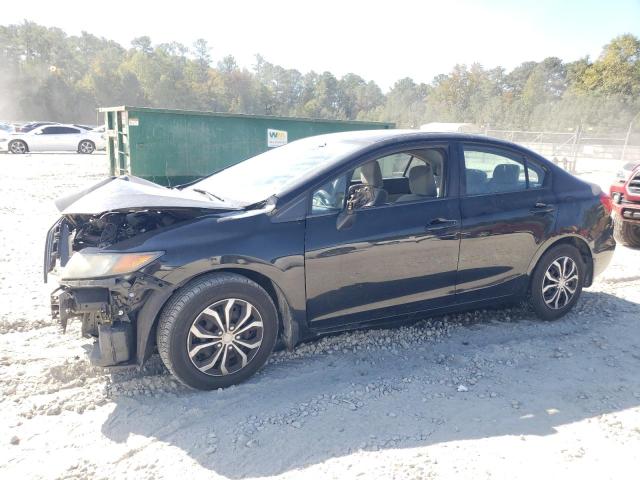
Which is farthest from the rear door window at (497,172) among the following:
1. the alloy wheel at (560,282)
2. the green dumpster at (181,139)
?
the green dumpster at (181,139)

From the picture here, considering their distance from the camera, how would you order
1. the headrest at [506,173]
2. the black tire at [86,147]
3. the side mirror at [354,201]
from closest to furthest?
→ the side mirror at [354,201]
the headrest at [506,173]
the black tire at [86,147]

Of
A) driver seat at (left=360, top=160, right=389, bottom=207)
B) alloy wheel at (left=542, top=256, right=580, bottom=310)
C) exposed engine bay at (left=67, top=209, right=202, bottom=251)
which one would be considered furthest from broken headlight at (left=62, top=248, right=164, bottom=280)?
alloy wheel at (left=542, top=256, right=580, bottom=310)

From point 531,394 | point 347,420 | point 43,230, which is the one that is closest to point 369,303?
point 347,420

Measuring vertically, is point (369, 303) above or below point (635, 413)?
above

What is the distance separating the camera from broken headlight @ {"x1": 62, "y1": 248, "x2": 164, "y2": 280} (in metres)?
3.09

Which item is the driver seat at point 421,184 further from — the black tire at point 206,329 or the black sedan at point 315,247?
the black tire at point 206,329

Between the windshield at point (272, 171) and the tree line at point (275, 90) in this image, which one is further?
the tree line at point (275, 90)

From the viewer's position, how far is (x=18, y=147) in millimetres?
25203

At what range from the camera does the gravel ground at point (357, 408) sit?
271 cm

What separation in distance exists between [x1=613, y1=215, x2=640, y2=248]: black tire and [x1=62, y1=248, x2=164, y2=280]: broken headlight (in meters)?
7.45

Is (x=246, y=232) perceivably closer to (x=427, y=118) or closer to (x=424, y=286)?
(x=424, y=286)

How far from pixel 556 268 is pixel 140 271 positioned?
357cm

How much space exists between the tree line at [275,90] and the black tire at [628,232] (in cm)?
3621

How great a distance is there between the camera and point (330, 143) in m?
4.26
